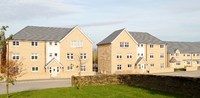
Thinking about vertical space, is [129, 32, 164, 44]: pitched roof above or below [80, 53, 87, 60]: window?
above

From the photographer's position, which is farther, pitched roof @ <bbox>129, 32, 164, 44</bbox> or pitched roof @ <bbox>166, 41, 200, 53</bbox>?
pitched roof @ <bbox>166, 41, 200, 53</bbox>

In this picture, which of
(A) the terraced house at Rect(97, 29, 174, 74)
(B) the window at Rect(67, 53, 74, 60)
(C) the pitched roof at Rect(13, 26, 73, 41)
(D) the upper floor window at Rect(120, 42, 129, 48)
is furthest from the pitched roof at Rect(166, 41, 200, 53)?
(C) the pitched roof at Rect(13, 26, 73, 41)

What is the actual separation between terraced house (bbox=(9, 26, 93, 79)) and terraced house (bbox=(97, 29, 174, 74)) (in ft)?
19.5

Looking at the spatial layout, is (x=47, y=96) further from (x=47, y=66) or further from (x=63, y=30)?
(x=63, y=30)

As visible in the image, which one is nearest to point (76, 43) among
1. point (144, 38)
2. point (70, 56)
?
point (70, 56)

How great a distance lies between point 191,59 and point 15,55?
54.3 metres

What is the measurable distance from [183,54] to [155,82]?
55919mm

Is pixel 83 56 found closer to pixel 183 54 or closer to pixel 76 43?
pixel 76 43

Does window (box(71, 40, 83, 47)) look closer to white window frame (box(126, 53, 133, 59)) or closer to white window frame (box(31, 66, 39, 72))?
white window frame (box(31, 66, 39, 72))

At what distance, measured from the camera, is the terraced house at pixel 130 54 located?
63.2 meters

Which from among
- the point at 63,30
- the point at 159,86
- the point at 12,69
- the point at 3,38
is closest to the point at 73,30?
the point at 63,30

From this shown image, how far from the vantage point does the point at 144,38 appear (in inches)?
2756

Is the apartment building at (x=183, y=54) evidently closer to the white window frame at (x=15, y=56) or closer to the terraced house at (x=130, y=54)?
the terraced house at (x=130, y=54)

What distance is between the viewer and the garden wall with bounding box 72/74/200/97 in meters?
24.7
